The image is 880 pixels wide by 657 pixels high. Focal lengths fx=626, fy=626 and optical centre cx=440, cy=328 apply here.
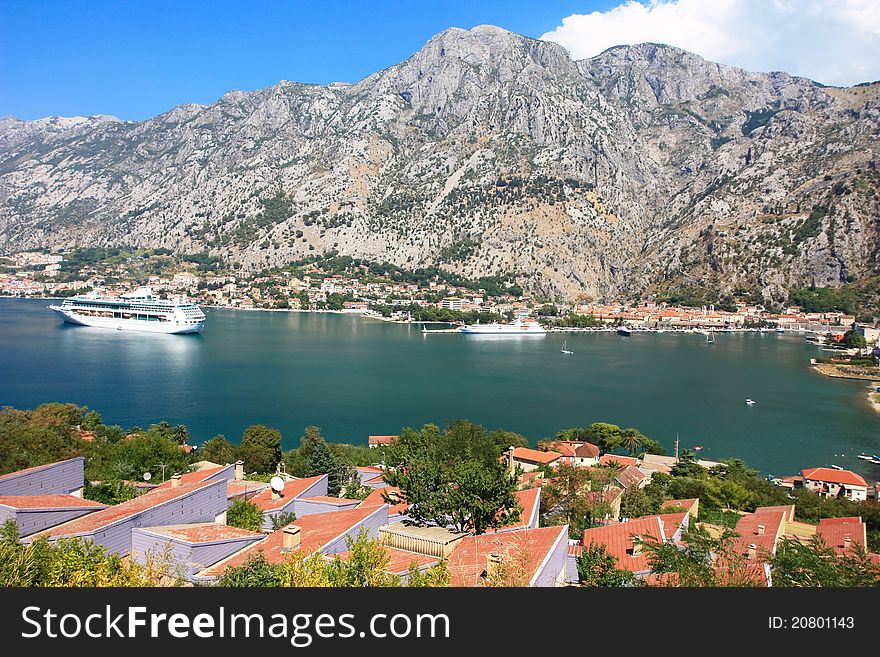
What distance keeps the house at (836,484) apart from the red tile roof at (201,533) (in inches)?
473

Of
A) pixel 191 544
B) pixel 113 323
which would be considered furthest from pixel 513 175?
pixel 191 544

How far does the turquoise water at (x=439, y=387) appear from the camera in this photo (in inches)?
709

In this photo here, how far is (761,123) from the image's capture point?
260 ft

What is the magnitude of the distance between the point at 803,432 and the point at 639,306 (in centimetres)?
4184

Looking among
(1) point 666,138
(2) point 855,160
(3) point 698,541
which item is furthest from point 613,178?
(3) point 698,541

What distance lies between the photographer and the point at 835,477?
43.1 feet

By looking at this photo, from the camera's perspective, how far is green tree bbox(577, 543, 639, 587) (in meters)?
4.09

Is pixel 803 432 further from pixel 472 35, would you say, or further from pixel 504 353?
pixel 472 35

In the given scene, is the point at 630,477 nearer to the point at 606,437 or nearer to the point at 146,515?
the point at 606,437

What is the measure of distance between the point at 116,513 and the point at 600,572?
12.8ft

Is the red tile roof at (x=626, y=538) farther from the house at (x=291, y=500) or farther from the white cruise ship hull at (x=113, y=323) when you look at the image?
the white cruise ship hull at (x=113, y=323)

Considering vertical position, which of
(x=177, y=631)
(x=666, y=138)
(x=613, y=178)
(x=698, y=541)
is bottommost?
(x=698, y=541)

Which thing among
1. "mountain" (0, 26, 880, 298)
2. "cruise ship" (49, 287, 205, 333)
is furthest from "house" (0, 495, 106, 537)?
"mountain" (0, 26, 880, 298)

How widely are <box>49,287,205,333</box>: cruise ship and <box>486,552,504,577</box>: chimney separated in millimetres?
38987
